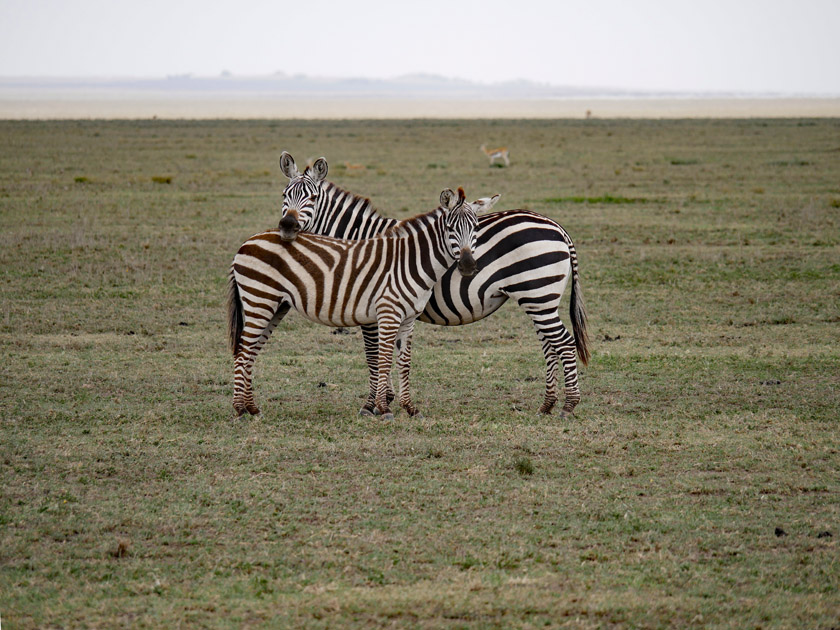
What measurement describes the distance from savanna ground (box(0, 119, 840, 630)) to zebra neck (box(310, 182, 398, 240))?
1648 millimetres

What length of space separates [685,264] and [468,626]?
1219 centimetres

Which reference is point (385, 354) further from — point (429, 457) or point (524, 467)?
point (524, 467)

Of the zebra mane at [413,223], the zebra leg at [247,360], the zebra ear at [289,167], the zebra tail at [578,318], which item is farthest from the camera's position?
the zebra ear at [289,167]

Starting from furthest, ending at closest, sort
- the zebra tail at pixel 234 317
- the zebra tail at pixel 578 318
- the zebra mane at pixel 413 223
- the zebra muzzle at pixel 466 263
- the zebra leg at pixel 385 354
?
the zebra tail at pixel 578 318
the zebra tail at pixel 234 317
the zebra mane at pixel 413 223
the zebra leg at pixel 385 354
the zebra muzzle at pixel 466 263

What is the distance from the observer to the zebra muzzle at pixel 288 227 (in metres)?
8.42

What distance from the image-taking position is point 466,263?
26.5 feet

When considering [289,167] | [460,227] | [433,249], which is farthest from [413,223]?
[289,167]

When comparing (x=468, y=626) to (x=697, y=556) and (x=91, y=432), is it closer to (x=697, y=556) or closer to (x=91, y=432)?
(x=697, y=556)

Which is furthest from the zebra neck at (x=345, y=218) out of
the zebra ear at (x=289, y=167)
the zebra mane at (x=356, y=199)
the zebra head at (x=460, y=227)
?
the zebra head at (x=460, y=227)

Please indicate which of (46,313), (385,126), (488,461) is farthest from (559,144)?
(488,461)

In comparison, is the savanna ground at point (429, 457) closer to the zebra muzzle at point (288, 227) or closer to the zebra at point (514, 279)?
the zebra at point (514, 279)

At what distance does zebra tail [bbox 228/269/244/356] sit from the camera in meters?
8.74

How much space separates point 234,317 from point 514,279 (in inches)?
105

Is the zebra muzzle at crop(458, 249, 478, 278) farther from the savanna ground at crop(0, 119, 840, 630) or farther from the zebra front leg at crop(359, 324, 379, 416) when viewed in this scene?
the savanna ground at crop(0, 119, 840, 630)
